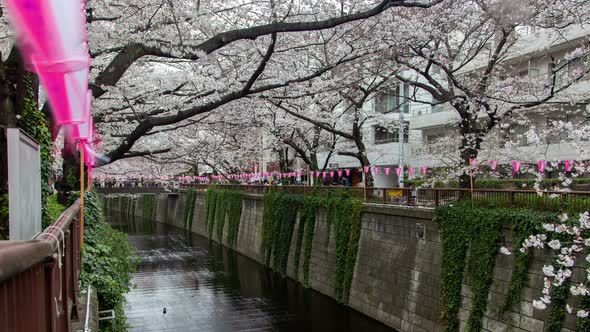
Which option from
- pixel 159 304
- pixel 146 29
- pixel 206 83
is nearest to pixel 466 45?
pixel 206 83

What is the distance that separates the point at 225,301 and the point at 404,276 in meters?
8.17

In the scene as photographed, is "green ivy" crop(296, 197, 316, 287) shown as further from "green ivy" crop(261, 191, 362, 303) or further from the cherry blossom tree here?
the cherry blossom tree

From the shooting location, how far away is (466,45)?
781 inches

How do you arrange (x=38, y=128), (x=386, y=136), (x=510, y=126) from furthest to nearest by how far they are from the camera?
(x=386, y=136), (x=510, y=126), (x=38, y=128)

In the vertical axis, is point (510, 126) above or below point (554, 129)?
above

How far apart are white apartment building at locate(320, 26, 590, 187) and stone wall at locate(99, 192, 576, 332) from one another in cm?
356

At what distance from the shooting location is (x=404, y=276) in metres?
15.8

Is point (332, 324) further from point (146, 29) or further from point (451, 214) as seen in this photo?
point (146, 29)

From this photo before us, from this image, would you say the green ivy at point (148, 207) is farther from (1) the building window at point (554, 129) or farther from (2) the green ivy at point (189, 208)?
(1) the building window at point (554, 129)

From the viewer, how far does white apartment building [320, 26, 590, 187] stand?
1749 cm

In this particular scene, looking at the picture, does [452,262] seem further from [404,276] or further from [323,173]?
[323,173]

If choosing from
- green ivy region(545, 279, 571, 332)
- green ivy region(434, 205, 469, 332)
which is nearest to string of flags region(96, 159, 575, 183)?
green ivy region(434, 205, 469, 332)

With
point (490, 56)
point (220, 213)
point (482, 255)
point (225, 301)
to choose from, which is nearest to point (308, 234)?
point (225, 301)

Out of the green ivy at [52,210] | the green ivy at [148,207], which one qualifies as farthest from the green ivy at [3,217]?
the green ivy at [148,207]
